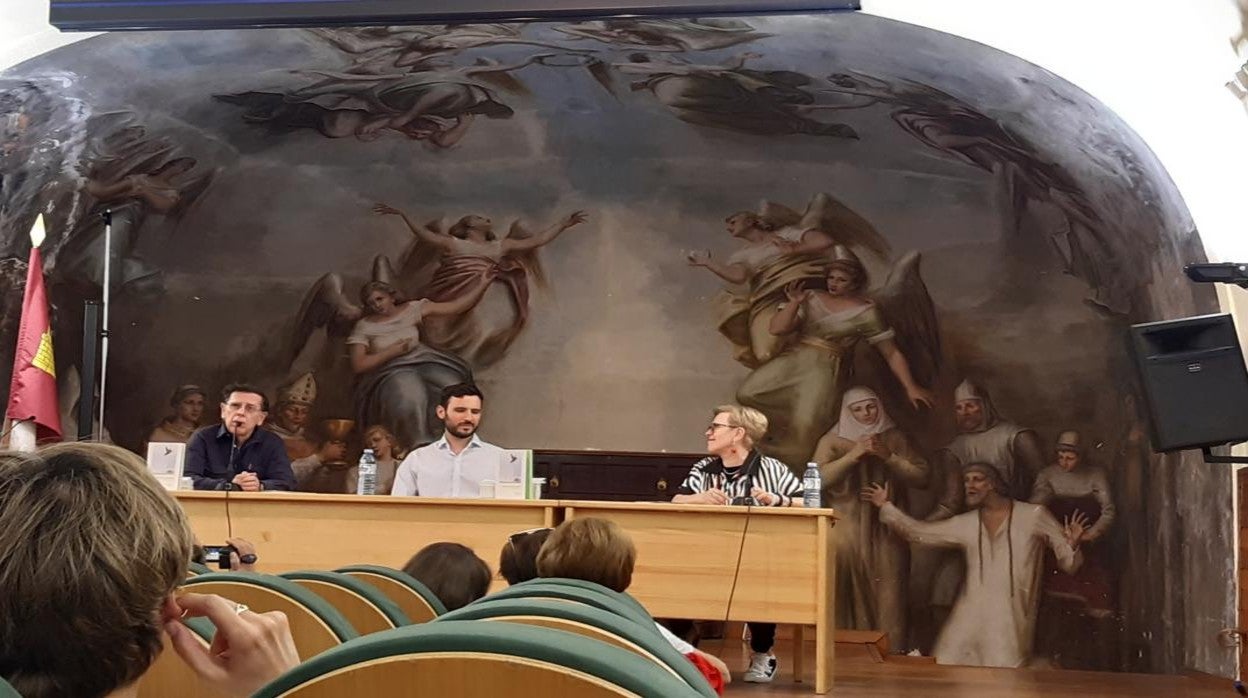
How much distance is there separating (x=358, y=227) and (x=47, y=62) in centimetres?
392

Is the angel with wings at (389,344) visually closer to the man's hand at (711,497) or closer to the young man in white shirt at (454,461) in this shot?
the young man in white shirt at (454,461)

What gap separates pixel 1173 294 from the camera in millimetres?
11758

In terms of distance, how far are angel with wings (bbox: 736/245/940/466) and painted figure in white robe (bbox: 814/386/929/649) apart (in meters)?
0.39

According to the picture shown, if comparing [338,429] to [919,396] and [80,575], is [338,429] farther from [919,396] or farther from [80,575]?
[80,575]

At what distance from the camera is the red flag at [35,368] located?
1228 cm

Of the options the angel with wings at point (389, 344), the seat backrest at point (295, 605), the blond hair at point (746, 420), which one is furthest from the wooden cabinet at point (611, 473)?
the seat backrest at point (295, 605)

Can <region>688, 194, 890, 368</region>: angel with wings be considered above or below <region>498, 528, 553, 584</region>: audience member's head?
above

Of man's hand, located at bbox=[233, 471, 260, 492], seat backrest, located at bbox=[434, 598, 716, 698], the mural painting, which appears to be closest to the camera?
seat backrest, located at bbox=[434, 598, 716, 698]

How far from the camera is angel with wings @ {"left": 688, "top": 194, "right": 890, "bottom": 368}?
46.3 feet

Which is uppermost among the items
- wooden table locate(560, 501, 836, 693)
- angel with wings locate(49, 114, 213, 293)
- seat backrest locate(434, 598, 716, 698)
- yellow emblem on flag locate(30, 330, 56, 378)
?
angel with wings locate(49, 114, 213, 293)

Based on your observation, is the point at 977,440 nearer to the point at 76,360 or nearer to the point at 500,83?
the point at 500,83

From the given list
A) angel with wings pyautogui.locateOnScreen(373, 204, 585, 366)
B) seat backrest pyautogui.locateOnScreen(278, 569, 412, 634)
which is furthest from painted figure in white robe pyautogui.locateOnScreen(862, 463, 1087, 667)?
seat backrest pyautogui.locateOnScreen(278, 569, 412, 634)

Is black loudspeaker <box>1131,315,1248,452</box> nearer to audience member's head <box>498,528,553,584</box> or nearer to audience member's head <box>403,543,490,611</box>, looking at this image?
audience member's head <box>498,528,553,584</box>

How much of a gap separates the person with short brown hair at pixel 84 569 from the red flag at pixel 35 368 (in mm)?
11709
